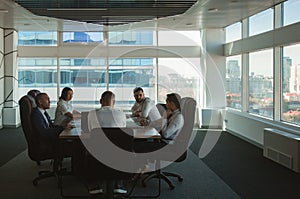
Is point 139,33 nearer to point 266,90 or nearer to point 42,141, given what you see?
point 266,90

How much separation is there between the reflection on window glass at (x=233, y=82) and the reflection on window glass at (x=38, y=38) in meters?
5.13

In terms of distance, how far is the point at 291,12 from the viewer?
6.50m

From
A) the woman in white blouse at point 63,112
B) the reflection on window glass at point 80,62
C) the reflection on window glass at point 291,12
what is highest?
the reflection on window glass at point 291,12

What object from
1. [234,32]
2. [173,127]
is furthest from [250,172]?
[234,32]

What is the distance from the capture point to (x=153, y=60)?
11.1 metres

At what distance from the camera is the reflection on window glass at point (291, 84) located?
644cm

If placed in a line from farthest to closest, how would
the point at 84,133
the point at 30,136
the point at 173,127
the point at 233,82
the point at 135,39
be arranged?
the point at 135,39 → the point at 233,82 → the point at 30,136 → the point at 173,127 → the point at 84,133

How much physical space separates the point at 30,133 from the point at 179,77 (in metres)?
7.06

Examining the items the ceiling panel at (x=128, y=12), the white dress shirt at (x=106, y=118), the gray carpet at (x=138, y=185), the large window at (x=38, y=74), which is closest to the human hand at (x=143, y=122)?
the gray carpet at (x=138, y=185)

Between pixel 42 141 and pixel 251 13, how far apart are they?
5.31 meters

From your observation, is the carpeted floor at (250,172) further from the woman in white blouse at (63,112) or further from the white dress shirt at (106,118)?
the woman in white blouse at (63,112)

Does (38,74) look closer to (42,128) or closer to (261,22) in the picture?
(261,22)

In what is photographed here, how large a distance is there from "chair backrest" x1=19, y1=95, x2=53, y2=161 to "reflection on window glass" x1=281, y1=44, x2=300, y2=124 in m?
4.25

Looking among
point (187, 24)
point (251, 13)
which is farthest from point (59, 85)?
point (251, 13)
